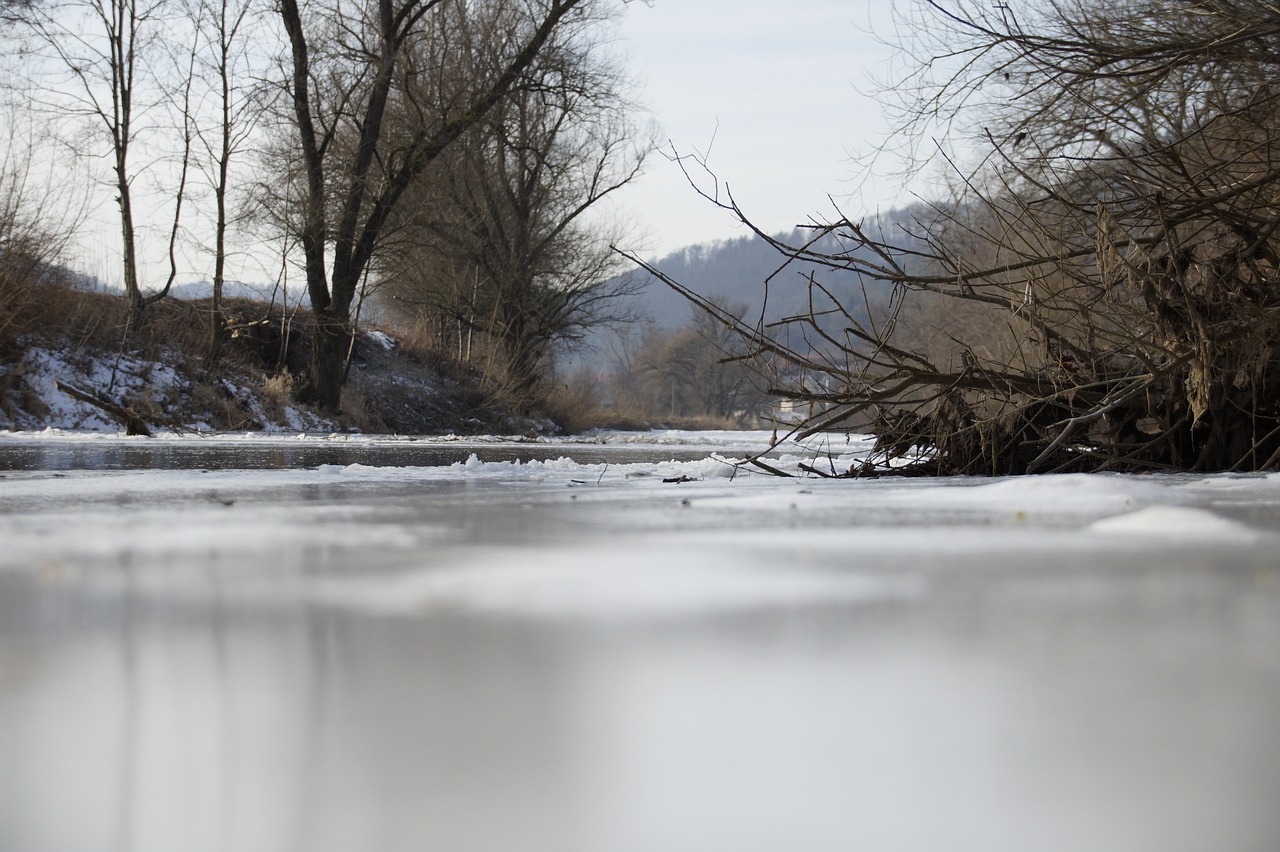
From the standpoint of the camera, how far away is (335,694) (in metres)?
0.71

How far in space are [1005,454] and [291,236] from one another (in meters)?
10.5

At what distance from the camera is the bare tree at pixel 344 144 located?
11922 millimetres

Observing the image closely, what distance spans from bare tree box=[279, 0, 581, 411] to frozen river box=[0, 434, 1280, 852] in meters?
11.1

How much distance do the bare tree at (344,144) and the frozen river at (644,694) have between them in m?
11.1

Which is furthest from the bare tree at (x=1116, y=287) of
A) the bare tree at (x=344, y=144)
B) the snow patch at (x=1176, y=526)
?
the bare tree at (x=344, y=144)

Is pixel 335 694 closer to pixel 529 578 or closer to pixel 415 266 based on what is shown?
pixel 529 578

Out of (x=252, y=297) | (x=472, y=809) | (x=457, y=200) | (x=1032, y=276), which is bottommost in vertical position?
(x=472, y=809)

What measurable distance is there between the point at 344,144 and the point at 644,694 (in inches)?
524

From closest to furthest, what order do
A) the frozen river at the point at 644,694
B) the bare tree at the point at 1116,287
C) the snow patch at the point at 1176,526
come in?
the frozen river at the point at 644,694 → the snow patch at the point at 1176,526 → the bare tree at the point at 1116,287

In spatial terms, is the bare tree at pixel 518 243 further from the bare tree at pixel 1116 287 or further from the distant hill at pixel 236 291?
the bare tree at pixel 1116 287

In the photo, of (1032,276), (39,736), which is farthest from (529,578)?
(1032,276)

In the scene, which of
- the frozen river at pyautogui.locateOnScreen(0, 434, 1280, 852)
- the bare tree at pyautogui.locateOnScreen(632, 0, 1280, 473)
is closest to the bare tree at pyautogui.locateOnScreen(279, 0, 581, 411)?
the bare tree at pyautogui.locateOnScreen(632, 0, 1280, 473)

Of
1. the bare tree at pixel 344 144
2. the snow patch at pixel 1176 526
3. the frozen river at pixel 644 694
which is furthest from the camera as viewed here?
the bare tree at pixel 344 144

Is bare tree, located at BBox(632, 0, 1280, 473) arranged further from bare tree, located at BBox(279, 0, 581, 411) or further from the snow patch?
bare tree, located at BBox(279, 0, 581, 411)
